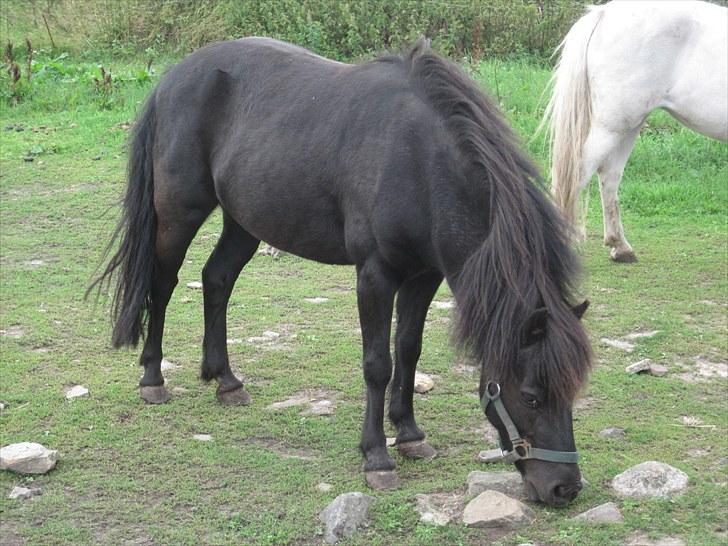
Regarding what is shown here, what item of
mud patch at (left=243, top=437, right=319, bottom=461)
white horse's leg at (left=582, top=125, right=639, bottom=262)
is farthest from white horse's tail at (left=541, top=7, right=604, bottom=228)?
mud patch at (left=243, top=437, right=319, bottom=461)

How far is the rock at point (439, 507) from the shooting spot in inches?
145

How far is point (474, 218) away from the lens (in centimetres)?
371

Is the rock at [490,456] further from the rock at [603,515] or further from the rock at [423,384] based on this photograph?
the rock at [423,384]

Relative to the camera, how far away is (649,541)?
11.4 ft

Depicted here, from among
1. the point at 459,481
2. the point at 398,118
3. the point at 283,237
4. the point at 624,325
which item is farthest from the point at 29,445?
the point at 624,325

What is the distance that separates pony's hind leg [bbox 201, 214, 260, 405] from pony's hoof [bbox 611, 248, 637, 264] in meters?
3.25

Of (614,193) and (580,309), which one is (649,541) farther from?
(614,193)

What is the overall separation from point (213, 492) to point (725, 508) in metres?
1.98

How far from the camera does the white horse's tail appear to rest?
6961mm

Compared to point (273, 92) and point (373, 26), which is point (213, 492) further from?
point (373, 26)

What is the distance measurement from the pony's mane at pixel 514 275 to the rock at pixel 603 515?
1.48 ft

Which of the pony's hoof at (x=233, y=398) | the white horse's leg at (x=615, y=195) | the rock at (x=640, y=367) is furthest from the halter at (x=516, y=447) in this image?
the white horse's leg at (x=615, y=195)

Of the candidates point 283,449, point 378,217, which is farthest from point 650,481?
point 283,449

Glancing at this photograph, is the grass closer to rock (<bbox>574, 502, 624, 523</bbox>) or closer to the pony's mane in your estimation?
rock (<bbox>574, 502, 624, 523</bbox>)
